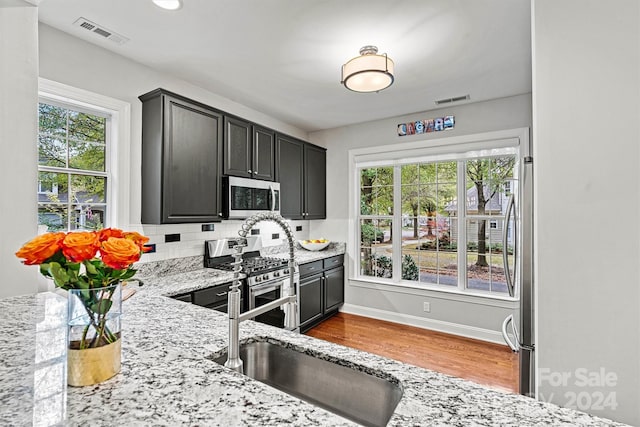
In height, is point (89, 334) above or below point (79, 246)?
below

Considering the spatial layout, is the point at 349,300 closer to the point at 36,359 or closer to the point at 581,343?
the point at 581,343

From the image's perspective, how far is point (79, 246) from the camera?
729 mm

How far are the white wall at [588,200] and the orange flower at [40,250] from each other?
161cm

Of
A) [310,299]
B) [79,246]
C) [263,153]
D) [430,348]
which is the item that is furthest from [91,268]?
[430,348]

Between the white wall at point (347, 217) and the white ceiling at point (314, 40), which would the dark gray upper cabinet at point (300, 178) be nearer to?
the white wall at point (347, 217)

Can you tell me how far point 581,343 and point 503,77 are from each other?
2581 mm

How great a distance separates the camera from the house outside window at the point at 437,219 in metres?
3.63

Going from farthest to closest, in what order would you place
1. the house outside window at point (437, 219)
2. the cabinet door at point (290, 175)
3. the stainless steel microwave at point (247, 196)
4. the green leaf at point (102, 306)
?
the cabinet door at point (290, 175), the house outside window at point (437, 219), the stainless steel microwave at point (247, 196), the green leaf at point (102, 306)

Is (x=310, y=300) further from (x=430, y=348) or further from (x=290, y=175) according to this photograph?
(x=290, y=175)

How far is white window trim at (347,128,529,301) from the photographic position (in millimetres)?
3518

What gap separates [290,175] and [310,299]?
5.06 ft

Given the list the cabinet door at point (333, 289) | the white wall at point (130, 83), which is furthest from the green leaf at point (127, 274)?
the cabinet door at point (333, 289)

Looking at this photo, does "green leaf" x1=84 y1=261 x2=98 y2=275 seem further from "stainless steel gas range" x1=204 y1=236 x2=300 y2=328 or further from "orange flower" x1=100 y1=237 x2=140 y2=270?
"stainless steel gas range" x1=204 y1=236 x2=300 y2=328

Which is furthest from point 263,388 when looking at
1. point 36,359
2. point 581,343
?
point 581,343
